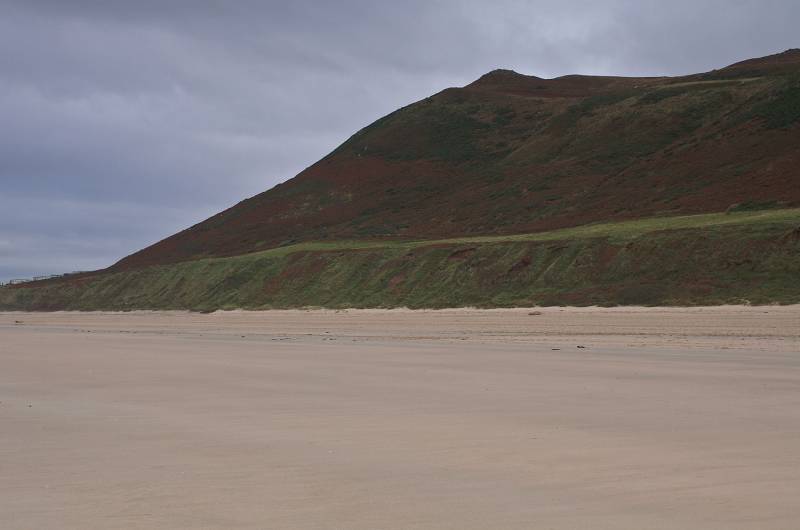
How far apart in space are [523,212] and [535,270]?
86.8 ft

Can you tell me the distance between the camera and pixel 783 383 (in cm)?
1258

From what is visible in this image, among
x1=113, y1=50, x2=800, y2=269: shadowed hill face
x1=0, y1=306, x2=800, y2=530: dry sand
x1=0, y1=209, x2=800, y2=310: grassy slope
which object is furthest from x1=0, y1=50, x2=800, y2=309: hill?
x1=0, y1=306, x2=800, y2=530: dry sand

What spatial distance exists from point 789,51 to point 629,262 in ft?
222

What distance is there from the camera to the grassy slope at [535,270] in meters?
32.5

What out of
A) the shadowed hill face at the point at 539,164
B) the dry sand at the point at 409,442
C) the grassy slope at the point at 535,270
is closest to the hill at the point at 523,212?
the grassy slope at the point at 535,270

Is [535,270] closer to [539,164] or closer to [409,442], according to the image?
[409,442]

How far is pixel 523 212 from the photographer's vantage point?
6656cm

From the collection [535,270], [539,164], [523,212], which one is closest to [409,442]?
[535,270]

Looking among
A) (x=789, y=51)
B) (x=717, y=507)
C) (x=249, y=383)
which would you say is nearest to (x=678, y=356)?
(x=249, y=383)

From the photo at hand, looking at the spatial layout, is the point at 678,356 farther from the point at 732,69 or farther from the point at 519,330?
the point at 732,69

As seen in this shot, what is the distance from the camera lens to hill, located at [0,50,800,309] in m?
36.7

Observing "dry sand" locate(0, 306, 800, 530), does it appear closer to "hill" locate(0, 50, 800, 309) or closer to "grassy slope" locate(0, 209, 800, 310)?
"grassy slope" locate(0, 209, 800, 310)

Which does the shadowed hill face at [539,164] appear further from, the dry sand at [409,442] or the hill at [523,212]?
the dry sand at [409,442]

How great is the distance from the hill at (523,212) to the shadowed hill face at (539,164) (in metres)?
0.23
